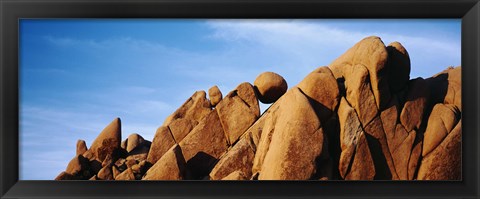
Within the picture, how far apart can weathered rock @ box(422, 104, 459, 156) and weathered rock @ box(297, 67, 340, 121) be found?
2438 millimetres

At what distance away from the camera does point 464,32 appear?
6680 mm

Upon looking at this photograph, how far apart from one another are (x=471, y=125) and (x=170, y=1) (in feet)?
11.7

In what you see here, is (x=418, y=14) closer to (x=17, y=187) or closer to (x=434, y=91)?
(x=17, y=187)

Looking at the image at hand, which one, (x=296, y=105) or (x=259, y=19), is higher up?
(x=259, y=19)

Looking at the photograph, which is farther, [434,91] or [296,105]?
[434,91]

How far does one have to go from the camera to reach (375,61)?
1466cm

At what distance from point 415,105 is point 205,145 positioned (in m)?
6.04

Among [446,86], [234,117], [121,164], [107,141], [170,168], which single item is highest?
[446,86]

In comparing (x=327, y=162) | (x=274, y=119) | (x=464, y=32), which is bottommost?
(x=327, y=162)

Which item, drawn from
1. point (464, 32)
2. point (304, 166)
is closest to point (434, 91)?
point (304, 166)

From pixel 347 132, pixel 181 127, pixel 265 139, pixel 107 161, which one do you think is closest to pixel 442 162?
pixel 347 132

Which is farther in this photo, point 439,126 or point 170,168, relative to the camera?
point 170,168

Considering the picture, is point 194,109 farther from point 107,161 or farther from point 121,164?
point 107,161

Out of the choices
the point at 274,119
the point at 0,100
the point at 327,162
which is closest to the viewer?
the point at 0,100
